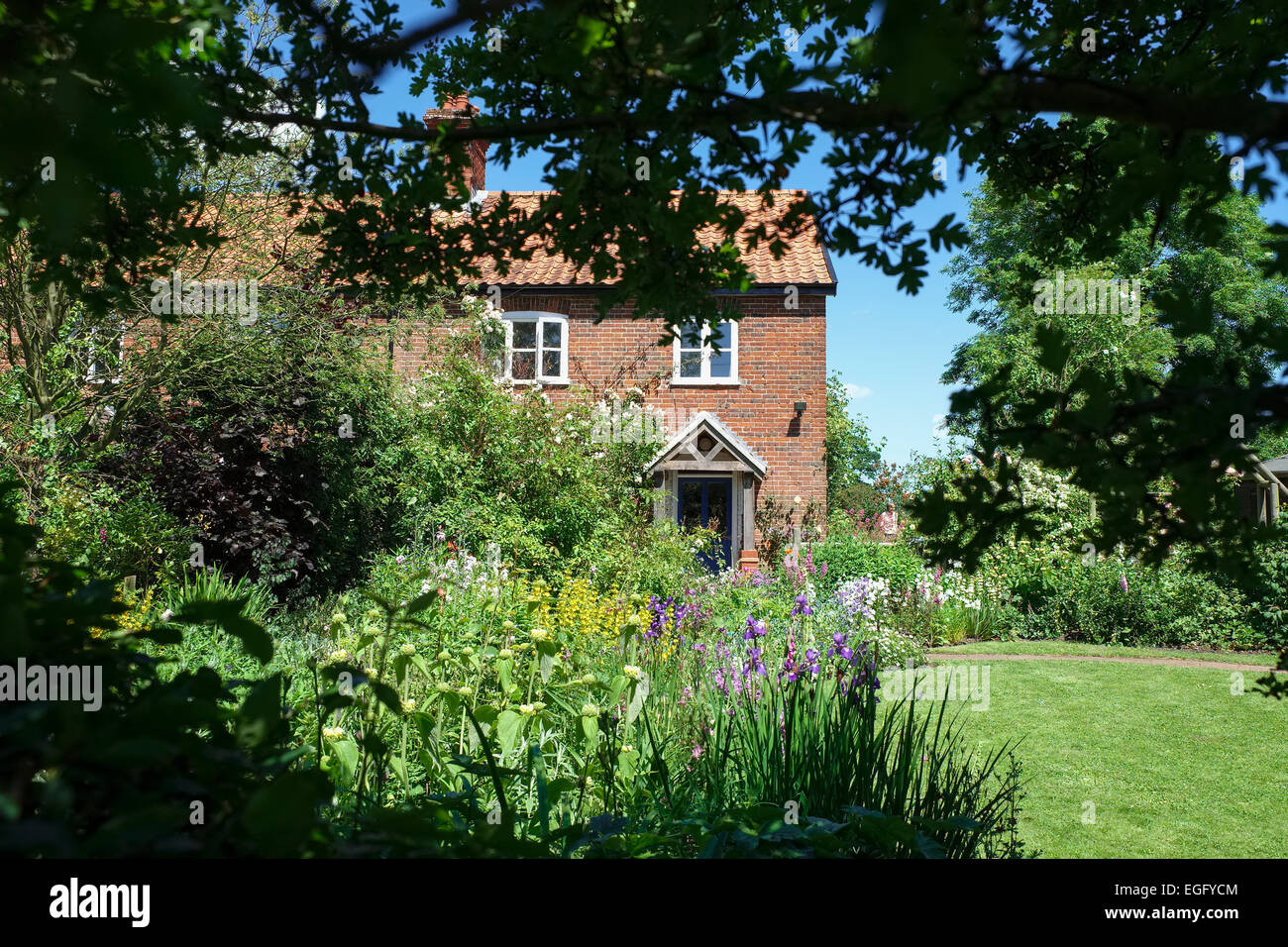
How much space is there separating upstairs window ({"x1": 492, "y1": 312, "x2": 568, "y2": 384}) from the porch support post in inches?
146

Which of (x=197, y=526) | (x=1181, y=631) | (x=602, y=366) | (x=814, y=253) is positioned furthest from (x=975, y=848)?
(x=814, y=253)

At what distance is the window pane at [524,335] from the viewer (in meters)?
15.4

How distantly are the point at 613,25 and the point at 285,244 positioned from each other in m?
8.87

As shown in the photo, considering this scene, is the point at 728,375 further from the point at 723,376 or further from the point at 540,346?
the point at 540,346

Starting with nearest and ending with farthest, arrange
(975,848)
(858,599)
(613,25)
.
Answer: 1. (613,25)
2. (975,848)
3. (858,599)

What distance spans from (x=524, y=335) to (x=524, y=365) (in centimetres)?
59

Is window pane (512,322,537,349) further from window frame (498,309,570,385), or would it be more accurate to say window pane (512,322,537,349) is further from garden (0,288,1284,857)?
garden (0,288,1284,857)

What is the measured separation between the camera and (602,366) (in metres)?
15.1

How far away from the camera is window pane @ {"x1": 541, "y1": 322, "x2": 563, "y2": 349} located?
1530cm

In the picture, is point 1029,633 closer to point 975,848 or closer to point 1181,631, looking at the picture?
point 1181,631

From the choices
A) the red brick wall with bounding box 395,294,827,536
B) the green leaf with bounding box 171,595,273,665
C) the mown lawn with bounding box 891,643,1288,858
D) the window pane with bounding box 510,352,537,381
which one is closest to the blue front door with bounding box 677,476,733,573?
the red brick wall with bounding box 395,294,827,536

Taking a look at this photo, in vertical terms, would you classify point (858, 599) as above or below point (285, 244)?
below

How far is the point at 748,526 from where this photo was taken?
14.6m

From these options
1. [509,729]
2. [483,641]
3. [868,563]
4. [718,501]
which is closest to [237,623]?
[509,729]
